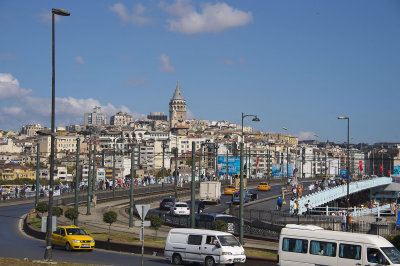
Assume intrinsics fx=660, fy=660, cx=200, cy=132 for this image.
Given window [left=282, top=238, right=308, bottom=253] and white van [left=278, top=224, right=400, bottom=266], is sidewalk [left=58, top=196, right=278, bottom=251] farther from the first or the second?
white van [left=278, top=224, right=400, bottom=266]

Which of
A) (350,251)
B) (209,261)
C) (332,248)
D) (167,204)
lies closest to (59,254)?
(209,261)

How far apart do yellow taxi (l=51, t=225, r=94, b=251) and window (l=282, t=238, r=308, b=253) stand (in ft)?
36.1

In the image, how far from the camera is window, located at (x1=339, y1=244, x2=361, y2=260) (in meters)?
21.7

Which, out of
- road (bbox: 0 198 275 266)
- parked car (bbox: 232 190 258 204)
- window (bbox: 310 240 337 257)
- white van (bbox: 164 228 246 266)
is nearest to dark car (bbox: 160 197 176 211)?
parked car (bbox: 232 190 258 204)

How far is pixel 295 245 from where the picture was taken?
2350 cm

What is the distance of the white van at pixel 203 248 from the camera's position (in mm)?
25109

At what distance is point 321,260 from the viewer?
74.3 feet

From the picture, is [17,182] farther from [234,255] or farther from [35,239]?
[234,255]

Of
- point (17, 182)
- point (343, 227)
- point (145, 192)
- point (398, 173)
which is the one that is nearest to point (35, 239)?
point (343, 227)

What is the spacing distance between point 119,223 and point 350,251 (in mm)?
27828

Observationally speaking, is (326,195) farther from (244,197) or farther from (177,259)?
(177,259)

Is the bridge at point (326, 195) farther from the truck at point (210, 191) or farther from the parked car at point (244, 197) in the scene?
the truck at point (210, 191)

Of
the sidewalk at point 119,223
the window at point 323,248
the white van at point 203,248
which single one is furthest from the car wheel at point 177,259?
the sidewalk at point 119,223

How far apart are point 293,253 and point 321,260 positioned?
1.17 m
